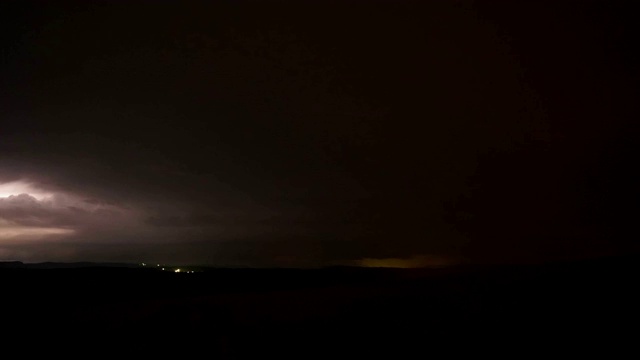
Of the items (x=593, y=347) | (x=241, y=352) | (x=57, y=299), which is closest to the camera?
(x=593, y=347)

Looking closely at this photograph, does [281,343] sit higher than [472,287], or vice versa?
[472,287]

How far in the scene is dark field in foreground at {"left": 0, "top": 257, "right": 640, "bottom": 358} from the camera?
946 cm

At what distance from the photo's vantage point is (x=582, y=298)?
10750mm

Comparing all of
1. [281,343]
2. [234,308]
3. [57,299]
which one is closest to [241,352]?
[281,343]

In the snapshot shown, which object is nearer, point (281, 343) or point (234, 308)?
point (281, 343)

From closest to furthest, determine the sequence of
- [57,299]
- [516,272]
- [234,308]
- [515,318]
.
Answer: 1. [515,318]
2. [234,308]
3. [516,272]
4. [57,299]

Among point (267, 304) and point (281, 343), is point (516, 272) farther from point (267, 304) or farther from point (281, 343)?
point (281, 343)

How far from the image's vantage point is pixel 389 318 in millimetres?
10812

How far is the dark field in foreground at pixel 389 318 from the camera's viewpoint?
9.46 metres

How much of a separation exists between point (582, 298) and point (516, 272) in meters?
3.63

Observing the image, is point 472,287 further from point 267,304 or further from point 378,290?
point 267,304

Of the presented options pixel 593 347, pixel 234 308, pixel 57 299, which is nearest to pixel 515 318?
pixel 593 347

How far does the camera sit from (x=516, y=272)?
14383mm

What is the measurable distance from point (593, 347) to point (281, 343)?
4.45 metres
